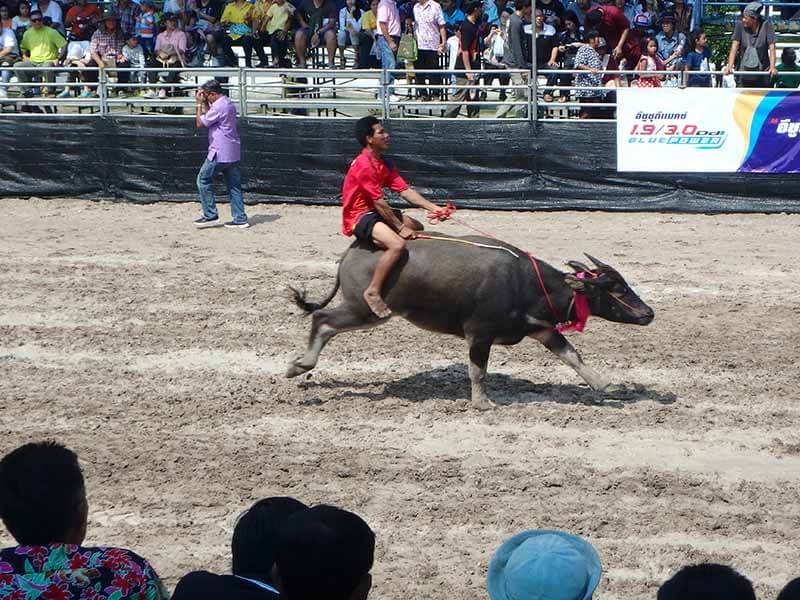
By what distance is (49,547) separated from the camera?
11.9 feet

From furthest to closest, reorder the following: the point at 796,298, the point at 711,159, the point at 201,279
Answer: the point at 711,159 < the point at 201,279 < the point at 796,298

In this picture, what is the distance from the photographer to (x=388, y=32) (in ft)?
61.1

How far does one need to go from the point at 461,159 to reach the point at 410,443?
8.99 m

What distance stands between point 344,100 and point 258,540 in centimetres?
1436

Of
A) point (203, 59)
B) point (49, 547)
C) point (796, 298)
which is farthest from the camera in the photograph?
→ point (203, 59)

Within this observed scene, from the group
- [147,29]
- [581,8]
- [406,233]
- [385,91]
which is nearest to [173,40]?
[147,29]

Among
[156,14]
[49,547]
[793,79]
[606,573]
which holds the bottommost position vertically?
[606,573]

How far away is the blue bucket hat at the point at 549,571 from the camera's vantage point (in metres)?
3.18

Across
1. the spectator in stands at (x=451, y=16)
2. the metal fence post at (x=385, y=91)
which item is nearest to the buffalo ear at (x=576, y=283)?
the metal fence post at (x=385, y=91)

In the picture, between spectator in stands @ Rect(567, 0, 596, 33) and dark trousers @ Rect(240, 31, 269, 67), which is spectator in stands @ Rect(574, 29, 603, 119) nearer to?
spectator in stands @ Rect(567, 0, 596, 33)

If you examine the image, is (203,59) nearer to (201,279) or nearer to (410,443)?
(201,279)

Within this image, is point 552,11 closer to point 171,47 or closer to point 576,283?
point 171,47

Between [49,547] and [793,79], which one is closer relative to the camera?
[49,547]

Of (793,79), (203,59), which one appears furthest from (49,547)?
(203,59)
